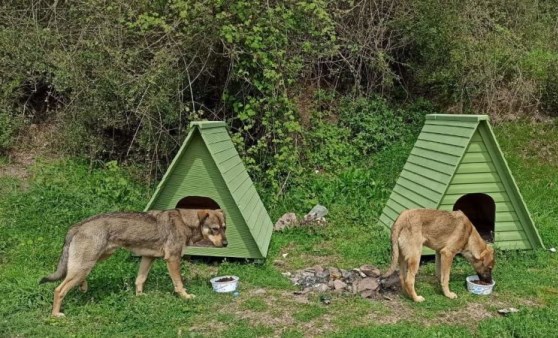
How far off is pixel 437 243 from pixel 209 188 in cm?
296

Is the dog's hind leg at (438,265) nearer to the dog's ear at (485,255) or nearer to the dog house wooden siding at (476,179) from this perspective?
the dog's ear at (485,255)

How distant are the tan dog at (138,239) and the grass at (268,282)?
33cm

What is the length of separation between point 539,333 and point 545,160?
731 centimetres

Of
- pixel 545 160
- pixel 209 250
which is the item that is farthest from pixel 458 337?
pixel 545 160

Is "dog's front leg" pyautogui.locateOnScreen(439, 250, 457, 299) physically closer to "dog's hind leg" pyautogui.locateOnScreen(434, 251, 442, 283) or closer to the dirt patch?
"dog's hind leg" pyautogui.locateOnScreen(434, 251, 442, 283)

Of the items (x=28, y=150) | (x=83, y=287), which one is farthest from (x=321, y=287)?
(x=28, y=150)

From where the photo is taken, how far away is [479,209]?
962 cm

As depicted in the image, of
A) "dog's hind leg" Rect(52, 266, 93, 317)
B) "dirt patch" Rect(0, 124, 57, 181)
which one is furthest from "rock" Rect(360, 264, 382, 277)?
"dirt patch" Rect(0, 124, 57, 181)

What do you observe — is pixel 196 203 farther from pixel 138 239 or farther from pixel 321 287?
pixel 321 287

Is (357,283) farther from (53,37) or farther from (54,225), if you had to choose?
(53,37)

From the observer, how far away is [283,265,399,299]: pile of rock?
6.57 metres

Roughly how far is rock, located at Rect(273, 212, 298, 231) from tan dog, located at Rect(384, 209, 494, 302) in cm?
285

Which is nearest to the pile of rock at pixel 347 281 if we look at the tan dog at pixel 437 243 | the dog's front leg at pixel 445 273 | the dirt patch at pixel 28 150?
the tan dog at pixel 437 243

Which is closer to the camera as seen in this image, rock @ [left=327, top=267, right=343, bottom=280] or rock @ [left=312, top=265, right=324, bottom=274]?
rock @ [left=327, top=267, right=343, bottom=280]
